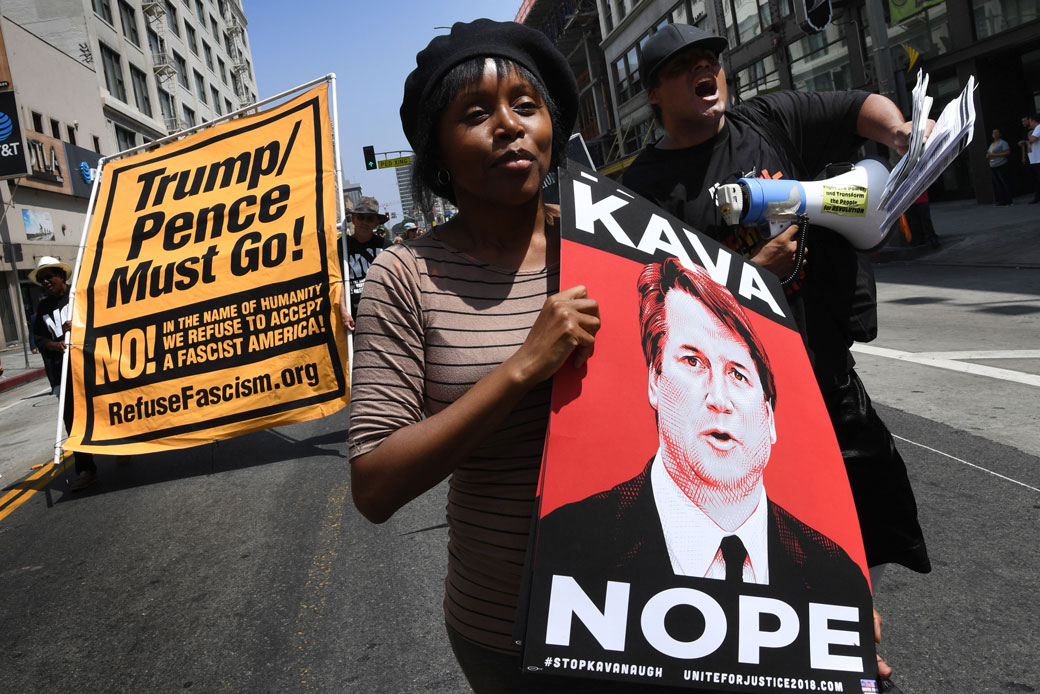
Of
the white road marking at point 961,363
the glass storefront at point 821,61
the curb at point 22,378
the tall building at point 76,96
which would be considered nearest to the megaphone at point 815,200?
the white road marking at point 961,363

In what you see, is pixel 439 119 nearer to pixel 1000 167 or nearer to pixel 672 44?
pixel 672 44

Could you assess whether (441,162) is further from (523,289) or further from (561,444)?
(561,444)

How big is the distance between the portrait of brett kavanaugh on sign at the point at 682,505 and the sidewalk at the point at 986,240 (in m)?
12.1

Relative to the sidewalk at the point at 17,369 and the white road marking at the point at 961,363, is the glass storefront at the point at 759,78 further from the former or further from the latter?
the sidewalk at the point at 17,369

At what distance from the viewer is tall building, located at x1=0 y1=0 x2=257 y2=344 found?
2739 cm

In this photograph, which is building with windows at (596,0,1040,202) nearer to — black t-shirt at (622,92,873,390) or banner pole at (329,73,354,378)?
banner pole at (329,73,354,378)

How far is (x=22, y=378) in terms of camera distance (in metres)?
18.8

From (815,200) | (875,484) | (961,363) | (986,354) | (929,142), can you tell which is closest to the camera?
(929,142)

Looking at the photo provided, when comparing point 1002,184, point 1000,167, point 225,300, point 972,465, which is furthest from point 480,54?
point 1002,184

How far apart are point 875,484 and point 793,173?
91 centimetres

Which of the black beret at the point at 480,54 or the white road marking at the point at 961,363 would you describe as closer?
the black beret at the point at 480,54

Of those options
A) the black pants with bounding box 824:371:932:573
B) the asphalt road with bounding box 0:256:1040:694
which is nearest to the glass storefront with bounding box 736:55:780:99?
the asphalt road with bounding box 0:256:1040:694

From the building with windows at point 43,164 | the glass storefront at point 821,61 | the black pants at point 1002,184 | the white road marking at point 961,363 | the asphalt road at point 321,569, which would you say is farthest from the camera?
the building with windows at point 43,164

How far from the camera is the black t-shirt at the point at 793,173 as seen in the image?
87.8 inches
